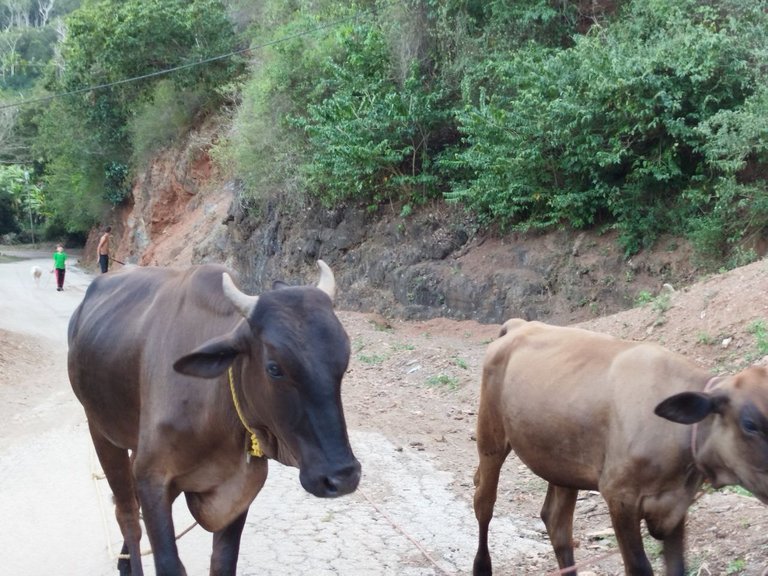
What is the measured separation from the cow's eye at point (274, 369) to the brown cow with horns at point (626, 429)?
1.74m

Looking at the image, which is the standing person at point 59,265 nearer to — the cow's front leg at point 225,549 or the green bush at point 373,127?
the green bush at point 373,127

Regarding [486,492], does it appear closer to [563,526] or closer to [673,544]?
[563,526]

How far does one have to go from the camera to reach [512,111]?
15844mm

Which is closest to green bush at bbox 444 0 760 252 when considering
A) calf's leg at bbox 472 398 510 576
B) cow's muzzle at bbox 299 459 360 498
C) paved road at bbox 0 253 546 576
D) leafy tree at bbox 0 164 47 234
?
paved road at bbox 0 253 546 576

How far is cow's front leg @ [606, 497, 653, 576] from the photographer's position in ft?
14.3

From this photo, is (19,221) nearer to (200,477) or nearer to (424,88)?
(424,88)

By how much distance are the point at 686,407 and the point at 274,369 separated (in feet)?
6.18

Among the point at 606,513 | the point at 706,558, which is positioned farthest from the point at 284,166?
the point at 706,558

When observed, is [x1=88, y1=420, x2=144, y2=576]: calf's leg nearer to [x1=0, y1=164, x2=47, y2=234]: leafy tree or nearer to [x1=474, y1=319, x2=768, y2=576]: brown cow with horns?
[x1=474, y1=319, x2=768, y2=576]: brown cow with horns

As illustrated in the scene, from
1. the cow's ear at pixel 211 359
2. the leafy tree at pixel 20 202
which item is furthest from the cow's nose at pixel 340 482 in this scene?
the leafy tree at pixel 20 202

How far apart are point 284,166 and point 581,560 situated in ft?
57.3

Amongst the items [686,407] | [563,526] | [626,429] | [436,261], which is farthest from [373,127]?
[686,407]

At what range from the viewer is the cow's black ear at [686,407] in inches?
157

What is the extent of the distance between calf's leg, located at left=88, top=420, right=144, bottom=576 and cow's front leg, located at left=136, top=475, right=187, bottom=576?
47.3 inches
